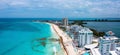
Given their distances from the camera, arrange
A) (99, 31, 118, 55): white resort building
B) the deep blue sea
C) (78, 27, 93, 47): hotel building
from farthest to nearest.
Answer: the deep blue sea → (78, 27, 93, 47): hotel building → (99, 31, 118, 55): white resort building

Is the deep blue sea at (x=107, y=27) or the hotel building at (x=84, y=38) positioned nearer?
the hotel building at (x=84, y=38)

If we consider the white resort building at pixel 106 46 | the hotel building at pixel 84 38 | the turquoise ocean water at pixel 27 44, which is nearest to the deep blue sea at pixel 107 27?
the hotel building at pixel 84 38

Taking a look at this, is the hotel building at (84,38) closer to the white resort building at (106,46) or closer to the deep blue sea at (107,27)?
the white resort building at (106,46)

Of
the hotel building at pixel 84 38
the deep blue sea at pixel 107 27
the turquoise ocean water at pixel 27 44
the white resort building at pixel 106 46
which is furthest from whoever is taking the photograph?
the deep blue sea at pixel 107 27

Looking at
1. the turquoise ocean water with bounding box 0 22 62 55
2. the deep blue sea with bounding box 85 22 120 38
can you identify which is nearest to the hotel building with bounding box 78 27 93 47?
the turquoise ocean water with bounding box 0 22 62 55

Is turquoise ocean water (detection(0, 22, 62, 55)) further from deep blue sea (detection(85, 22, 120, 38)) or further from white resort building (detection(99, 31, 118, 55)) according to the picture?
deep blue sea (detection(85, 22, 120, 38))

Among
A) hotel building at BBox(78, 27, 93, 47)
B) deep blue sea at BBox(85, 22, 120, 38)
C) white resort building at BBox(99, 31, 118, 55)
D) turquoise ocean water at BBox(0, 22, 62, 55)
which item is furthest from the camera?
deep blue sea at BBox(85, 22, 120, 38)

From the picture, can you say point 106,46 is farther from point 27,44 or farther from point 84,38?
point 27,44

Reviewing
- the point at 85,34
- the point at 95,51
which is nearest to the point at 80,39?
the point at 85,34

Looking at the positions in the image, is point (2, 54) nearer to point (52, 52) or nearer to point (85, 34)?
point (52, 52)

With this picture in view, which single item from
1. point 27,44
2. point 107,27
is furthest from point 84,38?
point 107,27

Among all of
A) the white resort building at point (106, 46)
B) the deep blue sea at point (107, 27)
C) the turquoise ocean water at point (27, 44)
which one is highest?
the white resort building at point (106, 46)
